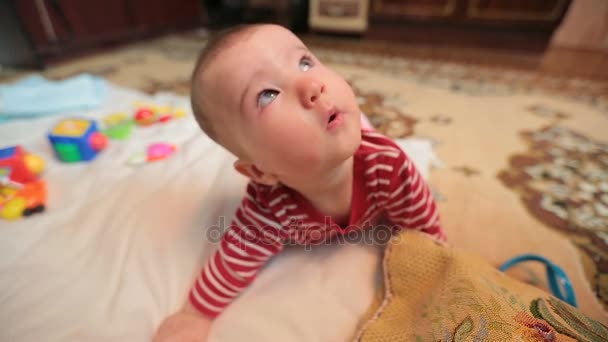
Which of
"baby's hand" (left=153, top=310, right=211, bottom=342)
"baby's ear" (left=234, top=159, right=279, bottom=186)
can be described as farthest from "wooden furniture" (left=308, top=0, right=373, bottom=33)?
Answer: "baby's hand" (left=153, top=310, right=211, bottom=342)

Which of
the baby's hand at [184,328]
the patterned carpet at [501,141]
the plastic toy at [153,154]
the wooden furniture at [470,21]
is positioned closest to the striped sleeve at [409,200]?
the patterned carpet at [501,141]

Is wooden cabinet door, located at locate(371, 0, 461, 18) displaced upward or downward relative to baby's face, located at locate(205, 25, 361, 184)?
downward

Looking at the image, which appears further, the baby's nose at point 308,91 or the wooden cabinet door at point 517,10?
the wooden cabinet door at point 517,10

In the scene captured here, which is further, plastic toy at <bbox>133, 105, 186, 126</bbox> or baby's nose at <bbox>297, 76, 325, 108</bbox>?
plastic toy at <bbox>133, 105, 186, 126</bbox>

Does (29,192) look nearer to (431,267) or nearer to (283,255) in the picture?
(283,255)

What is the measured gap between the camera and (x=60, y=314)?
1.63ft

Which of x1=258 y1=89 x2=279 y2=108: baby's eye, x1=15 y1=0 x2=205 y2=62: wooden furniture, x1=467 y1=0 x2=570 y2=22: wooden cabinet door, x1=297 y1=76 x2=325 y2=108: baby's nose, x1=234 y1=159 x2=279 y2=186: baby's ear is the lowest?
x1=15 y1=0 x2=205 y2=62: wooden furniture

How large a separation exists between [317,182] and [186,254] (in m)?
0.27

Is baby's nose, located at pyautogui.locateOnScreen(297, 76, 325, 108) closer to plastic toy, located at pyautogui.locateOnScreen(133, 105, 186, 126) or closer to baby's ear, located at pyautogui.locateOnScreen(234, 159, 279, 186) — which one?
baby's ear, located at pyautogui.locateOnScreen(234, 159, 279, 186)

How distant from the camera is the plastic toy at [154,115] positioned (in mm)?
936

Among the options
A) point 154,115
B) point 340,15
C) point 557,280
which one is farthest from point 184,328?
point 340,15

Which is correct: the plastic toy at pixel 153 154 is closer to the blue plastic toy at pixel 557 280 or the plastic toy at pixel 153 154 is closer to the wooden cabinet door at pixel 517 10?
the blue plastic toy at pixel 557 280

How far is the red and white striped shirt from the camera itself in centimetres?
51

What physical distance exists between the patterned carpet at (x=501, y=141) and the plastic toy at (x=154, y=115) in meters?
0.36
